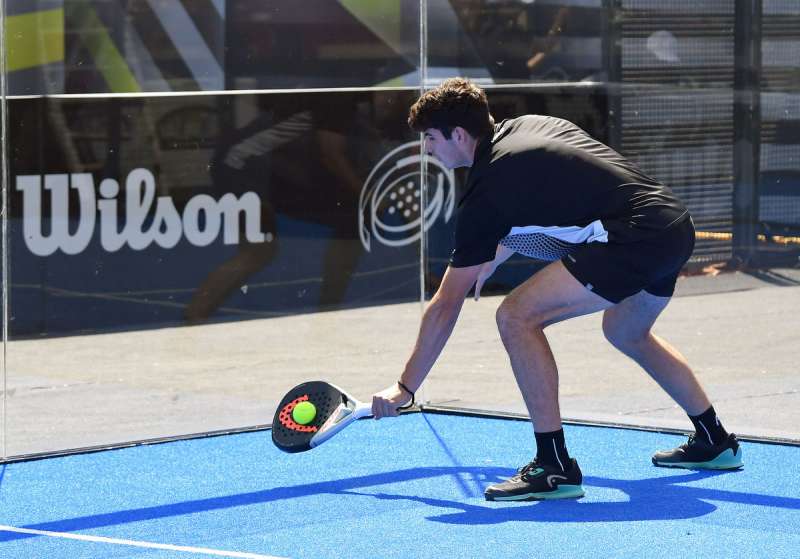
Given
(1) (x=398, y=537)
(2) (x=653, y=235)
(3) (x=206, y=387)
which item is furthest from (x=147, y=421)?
(2) (x=653, y=235)

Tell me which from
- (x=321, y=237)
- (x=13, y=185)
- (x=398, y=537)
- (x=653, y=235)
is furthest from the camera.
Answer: (x=321, y=237)

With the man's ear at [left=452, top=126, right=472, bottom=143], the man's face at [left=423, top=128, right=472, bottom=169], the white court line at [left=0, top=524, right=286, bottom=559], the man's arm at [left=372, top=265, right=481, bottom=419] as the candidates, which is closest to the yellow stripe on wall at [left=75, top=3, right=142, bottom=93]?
the man's face at [left=423, top=128, right=472, bottom=169]

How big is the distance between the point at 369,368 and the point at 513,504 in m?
2.01

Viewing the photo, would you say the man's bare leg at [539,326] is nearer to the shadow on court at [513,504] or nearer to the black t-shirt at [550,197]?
the black t-shirt at [550,197]

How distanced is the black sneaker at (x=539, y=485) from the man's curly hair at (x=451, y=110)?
121 cm

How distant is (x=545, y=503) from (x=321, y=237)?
220 cm

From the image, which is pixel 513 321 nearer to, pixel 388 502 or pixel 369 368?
pixel 388 502

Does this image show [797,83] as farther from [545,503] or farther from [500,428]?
[545,503]

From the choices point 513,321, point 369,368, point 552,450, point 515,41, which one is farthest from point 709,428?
point 515,41

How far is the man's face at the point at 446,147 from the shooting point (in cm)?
546

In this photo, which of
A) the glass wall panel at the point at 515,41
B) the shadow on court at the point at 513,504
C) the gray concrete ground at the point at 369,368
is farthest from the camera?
the glass wall panel at the point at 515,41

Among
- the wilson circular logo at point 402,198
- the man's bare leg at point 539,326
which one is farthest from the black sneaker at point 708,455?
the wilson circular logo at point 402,198

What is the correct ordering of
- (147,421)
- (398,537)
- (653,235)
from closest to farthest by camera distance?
1. (398,537)
2. (653,235)
3. (147,421)

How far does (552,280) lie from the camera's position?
5410 millimetres
